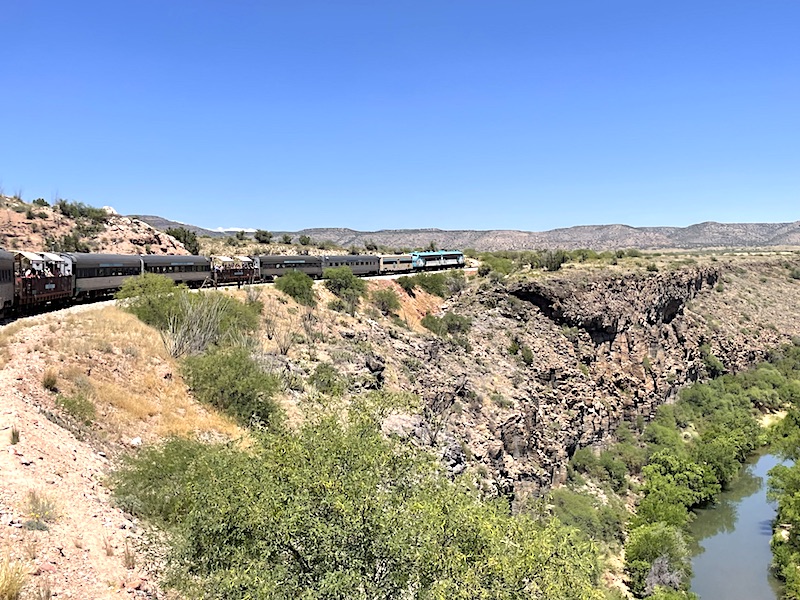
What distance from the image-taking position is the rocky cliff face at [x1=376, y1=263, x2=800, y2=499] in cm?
3356

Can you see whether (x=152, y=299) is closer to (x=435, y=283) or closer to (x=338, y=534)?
(x=338, y=534)

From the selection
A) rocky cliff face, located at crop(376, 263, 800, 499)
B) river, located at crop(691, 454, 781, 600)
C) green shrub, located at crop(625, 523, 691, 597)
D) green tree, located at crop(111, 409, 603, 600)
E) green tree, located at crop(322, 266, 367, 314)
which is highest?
green tree, located at crop(322, 266, 367, 314)

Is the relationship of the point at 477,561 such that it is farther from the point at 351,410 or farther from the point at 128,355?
the point at 128,355

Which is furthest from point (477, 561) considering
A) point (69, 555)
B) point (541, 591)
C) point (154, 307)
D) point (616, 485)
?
point (616, 485)

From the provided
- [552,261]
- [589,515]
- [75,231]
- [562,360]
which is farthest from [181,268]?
[552,261]

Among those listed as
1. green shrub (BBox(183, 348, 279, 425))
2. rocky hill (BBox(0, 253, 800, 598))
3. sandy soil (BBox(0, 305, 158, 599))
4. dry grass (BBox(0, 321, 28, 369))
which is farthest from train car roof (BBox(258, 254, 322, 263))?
sandy soil (BBox(0, 305, 158, 599))

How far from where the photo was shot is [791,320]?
8275cm

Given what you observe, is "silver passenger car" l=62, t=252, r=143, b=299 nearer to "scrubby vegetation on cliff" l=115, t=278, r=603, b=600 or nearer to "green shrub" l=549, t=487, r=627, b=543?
"scrubby vegetation on cliff" l=115, t=278, r=603, b=600

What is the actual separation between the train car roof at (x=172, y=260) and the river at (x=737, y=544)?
3900cm

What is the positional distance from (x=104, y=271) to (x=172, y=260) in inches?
260

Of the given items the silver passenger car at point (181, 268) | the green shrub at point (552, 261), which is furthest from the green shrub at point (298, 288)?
the green shrub at point (552, 261)

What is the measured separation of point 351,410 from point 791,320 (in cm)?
8947

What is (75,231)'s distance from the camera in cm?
5338

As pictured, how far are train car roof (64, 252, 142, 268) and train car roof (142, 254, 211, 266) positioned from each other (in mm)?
846
